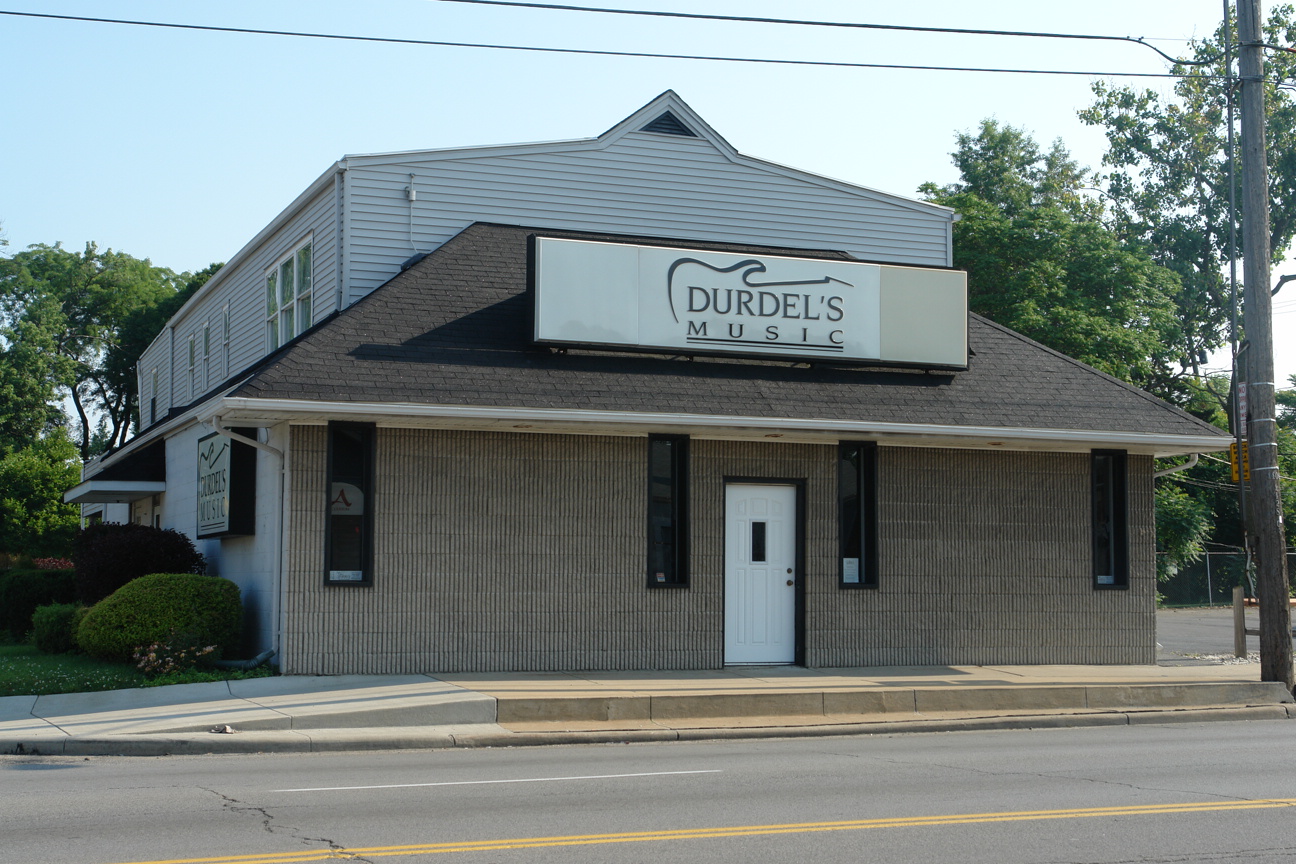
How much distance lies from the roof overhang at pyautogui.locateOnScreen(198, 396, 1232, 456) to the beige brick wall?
11.8 inches

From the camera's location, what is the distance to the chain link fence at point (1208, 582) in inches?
1624

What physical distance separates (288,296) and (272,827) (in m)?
14.4

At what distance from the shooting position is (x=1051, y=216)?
3912 cm

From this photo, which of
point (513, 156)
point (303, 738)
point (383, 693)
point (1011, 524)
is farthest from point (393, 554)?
point (1011, 524)

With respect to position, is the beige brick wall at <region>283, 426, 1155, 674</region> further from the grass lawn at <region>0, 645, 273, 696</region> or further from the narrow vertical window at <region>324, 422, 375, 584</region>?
the grass lawn at <region>0, 645, 273, 696</region>

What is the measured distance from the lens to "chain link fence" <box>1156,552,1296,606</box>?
135ft

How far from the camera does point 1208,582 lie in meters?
41.1

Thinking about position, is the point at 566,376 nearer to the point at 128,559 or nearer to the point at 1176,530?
the point at 128,559

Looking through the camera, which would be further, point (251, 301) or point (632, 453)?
point (251, 301)

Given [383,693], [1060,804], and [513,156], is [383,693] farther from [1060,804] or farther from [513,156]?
[513,156]

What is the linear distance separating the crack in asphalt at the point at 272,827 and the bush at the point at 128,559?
875cm

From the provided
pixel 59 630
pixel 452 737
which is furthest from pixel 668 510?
pixel 59 630

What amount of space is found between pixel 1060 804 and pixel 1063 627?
30.9 ft

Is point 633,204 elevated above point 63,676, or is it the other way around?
point 633,204
